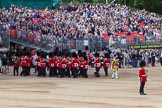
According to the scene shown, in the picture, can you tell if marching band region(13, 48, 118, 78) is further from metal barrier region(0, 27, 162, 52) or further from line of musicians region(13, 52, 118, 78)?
metal barrier region(0, 27, 162, 52)

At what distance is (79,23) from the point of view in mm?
58312

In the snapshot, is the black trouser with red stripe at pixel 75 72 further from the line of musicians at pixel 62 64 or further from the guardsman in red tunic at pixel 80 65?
the guardsman in red tunic at pixel 80 65

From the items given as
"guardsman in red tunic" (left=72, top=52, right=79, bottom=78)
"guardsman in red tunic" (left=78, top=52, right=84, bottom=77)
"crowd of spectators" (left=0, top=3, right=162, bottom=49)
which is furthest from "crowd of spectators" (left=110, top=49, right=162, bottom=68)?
"guardsman in red tunic" (left=72, top=52, right=79, bottom=78)

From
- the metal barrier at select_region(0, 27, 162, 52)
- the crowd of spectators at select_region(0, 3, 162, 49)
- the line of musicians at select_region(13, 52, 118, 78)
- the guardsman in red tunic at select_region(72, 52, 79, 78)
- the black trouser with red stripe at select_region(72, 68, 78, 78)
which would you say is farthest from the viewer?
the crowd of spectators at select_region(0, 3, 162, 49)

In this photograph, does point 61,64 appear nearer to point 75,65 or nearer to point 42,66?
point 75,65

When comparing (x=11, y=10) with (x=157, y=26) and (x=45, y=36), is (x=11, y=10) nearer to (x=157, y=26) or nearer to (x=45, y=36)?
(x=45, y=36)

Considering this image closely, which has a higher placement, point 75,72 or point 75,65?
point 75,65

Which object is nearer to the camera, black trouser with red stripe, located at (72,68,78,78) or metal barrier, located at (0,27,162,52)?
black trouser with red stripe, located at (72,68,78,78)

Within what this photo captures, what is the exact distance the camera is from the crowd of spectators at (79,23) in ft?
161

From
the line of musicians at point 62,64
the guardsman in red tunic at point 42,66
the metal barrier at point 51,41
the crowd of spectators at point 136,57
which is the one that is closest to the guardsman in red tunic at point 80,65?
the line of musicians at point 62,64

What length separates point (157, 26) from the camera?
2571 inches

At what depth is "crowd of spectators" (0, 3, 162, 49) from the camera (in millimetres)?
49062

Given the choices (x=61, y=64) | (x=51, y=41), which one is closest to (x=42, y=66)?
(x=61, y=64)

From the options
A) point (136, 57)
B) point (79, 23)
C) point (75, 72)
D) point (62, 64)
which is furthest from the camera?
point (79, 23)
